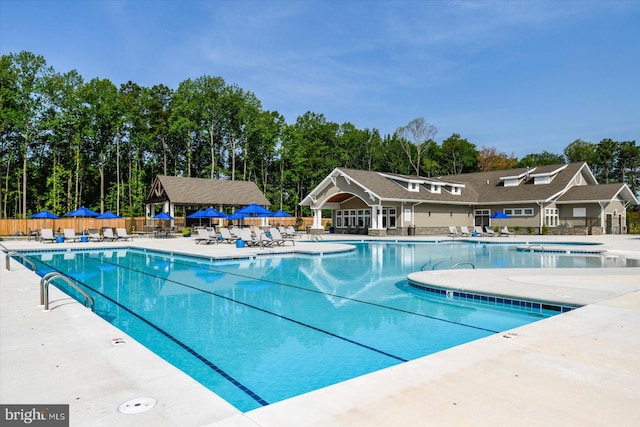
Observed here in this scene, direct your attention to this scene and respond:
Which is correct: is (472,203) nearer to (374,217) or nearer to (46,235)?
(374,217)

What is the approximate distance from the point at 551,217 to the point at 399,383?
34.8 meters

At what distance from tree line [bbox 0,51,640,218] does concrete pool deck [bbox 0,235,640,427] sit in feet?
124

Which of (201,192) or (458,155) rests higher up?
(458,155)

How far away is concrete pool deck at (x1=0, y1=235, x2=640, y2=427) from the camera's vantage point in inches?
114

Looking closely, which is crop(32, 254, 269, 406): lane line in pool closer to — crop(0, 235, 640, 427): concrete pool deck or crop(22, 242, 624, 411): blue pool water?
crop(22, 242, 624, 411): blue pool water

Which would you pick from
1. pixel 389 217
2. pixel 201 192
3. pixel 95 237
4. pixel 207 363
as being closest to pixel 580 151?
pixel 389 217

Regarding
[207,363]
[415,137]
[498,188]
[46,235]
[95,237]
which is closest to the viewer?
[207,363]

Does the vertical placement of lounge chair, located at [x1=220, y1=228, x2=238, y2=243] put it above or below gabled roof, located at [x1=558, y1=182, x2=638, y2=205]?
below

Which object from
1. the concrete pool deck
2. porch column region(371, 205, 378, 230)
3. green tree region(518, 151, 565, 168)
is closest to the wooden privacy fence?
porch column region(371, 205, 378, 230)

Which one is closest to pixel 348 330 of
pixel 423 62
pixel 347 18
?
pixel 347 18

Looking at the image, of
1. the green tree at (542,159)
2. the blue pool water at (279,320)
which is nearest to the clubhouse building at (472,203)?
the blue pool water at (279,320)

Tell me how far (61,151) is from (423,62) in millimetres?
34972

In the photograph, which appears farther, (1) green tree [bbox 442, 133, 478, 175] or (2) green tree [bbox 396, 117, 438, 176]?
(1) green tree [bbox 442, 133, 478, 175]

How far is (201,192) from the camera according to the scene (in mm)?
36312
